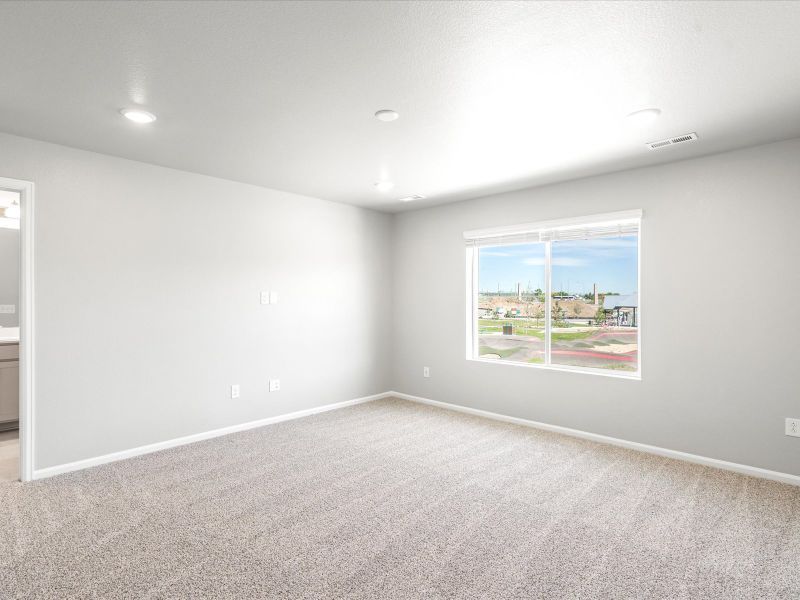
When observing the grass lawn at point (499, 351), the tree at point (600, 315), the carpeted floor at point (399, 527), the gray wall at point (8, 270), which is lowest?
the carpeted floor at point (399, 527)

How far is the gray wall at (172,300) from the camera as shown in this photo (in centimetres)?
332

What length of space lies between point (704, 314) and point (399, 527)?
2.85 metres

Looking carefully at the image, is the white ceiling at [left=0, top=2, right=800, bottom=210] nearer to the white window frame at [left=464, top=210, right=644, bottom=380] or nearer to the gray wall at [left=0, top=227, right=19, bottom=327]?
the white window frame at [left=464, top=210, right=644, bottom=380]

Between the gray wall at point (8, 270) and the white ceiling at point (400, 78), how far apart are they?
2589 millimetres

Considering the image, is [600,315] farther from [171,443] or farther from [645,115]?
[171,443]

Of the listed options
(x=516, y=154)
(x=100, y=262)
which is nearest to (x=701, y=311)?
(x=516, y=154)

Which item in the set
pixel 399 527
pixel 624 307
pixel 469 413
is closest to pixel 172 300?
pixel 399 527

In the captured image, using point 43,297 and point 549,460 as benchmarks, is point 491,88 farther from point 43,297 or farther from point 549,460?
point 43,297

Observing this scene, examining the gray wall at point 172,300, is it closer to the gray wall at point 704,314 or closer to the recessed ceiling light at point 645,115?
the gray wall at point 704,314

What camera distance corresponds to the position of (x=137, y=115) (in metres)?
2.74

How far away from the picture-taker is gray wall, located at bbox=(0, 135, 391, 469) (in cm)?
332

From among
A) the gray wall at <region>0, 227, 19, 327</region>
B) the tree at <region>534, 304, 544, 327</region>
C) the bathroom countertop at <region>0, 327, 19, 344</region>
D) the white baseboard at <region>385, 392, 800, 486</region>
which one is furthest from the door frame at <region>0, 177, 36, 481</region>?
the tree at <region>534, 304, 544, 327</region>

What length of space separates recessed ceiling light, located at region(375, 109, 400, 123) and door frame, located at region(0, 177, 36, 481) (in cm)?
256

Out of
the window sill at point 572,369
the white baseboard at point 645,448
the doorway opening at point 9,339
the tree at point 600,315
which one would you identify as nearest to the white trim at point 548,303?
the window sill at point 572,369
